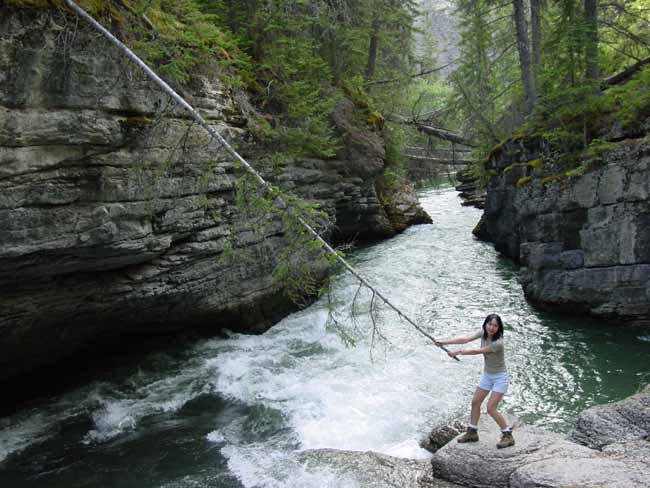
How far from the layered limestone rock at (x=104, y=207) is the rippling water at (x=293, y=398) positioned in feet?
4.03

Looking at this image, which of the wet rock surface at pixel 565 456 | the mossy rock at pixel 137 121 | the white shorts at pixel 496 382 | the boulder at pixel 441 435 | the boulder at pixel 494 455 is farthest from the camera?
the mossy rock at pixel 137 121

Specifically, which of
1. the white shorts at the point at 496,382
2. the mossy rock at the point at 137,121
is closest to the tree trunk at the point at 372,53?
the mossy rock at the point at 137,121

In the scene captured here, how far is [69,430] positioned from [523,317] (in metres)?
10.6

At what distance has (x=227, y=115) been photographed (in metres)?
11.5

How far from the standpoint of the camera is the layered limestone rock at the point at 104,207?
7.23m

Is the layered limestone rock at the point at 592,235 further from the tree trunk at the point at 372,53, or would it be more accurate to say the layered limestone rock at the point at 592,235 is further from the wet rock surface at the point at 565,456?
the tree trunk at the point at 372,53

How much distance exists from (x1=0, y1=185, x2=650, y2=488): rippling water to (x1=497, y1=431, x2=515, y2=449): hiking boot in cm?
143

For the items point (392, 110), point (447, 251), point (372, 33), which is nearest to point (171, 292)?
point (447, 251)

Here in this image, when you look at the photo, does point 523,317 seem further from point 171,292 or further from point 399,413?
point 171,292

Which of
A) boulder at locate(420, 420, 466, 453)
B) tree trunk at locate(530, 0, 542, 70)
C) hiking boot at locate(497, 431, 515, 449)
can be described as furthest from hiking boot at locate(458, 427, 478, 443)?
tree trunk at locate(530, 0, 542, 70)

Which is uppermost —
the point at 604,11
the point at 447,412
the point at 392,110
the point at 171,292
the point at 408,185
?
the point at 604,11

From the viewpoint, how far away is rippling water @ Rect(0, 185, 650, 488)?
7656 millimetres

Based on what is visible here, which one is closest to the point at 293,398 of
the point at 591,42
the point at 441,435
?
the point at 441,435

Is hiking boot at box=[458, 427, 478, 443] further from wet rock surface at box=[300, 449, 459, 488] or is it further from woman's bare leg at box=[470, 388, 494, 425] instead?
wet rock surface at box=[300, 449, 459, 488]
